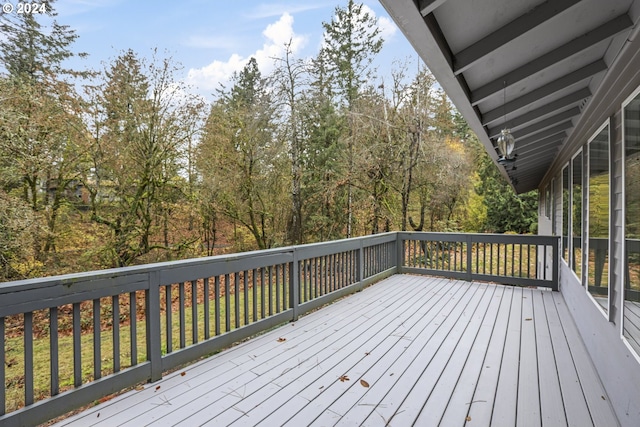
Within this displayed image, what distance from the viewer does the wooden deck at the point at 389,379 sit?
6.93ft

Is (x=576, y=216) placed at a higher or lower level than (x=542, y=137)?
lower

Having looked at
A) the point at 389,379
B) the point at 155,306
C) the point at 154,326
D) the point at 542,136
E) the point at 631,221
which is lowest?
the point at 389,379

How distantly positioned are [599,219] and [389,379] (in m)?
2.10

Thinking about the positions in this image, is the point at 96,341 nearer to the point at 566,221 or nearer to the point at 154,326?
the point at 154,326

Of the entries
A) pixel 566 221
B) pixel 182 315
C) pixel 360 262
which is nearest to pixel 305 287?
pixel 360 262

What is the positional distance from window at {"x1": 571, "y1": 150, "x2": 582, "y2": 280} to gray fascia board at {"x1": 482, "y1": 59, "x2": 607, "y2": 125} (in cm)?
125

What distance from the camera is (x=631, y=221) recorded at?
6.14 ft

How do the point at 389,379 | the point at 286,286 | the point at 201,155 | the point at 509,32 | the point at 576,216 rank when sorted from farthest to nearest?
the point at 201,155 → the point at 286,286 → the point at 576,216 → the point at 389,379 → the point at 509,32

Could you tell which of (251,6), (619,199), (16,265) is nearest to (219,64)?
(251,6)

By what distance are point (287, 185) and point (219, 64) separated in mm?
8485

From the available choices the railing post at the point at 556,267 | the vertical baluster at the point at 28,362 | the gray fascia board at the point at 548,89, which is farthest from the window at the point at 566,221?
the vertical baluster at the point at 28,362

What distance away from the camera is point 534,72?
8.04 feet

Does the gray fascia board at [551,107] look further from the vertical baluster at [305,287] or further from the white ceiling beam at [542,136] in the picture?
the vertical baluster at [305,287]

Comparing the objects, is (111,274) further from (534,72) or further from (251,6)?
(251,6)
